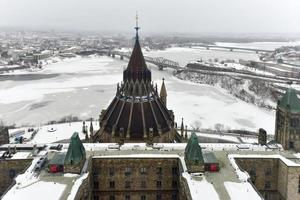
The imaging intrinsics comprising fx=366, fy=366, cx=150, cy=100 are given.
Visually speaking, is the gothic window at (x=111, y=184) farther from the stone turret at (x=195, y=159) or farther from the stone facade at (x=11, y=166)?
the stone facade at (x=11, y=166)

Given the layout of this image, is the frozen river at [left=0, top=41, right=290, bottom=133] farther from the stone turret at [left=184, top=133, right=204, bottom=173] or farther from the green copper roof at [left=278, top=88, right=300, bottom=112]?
the stone turret at [left=184, top=133, right=204, bottom=173]

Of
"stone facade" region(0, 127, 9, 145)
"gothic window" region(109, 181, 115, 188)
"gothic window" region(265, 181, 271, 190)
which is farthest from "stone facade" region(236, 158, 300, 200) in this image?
"stone facade" region(0, 127, 9, 145)

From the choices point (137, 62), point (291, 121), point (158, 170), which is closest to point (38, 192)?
point (158, 170)

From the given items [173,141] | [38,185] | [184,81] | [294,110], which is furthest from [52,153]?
[184,81]

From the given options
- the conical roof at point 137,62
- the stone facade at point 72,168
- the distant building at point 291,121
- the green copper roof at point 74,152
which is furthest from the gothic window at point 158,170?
the distant building at point 291,121

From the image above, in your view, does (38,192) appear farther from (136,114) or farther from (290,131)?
(290,131)

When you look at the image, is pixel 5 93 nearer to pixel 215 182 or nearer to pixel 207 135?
pixel 207 135
